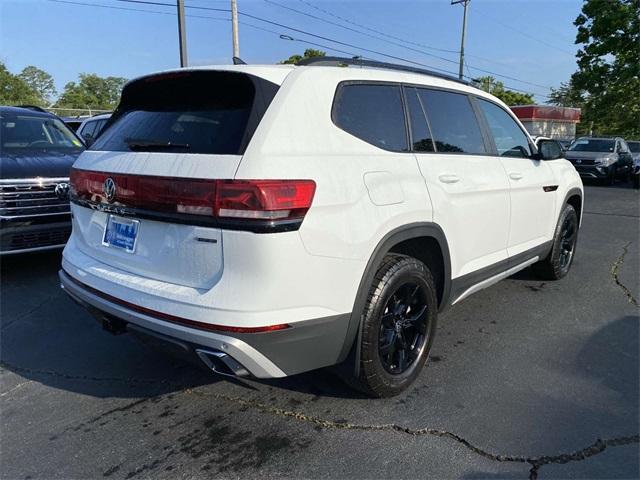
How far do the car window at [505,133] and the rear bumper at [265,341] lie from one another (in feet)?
7.61

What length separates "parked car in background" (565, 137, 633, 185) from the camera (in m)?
16.6

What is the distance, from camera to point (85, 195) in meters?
A: 2.82

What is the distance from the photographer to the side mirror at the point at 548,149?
4.29 m

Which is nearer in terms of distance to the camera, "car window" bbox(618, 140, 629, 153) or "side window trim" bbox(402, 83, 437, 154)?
"side window trim" bbox(402, 83, 437, 154)

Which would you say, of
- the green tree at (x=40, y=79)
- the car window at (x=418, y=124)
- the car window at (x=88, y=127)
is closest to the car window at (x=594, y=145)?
the car window at (x=88, y=127)

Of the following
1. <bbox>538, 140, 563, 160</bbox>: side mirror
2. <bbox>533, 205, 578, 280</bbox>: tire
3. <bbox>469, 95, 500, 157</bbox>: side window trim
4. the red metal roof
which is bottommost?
<bbox>533, 205, 578, 280</bbox>: tire

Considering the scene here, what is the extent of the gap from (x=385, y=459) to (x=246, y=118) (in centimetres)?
177

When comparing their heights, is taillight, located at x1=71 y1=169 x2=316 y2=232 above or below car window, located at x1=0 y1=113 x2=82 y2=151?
below

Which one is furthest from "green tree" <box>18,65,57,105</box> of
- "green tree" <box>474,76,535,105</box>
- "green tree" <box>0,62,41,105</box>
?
"green tree" <box>474,76,535,105</box>

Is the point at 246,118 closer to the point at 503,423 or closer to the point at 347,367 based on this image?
the point at 347,367

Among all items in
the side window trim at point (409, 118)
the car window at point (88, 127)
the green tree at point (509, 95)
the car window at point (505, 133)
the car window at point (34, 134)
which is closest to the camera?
the side window trim at point (409, 118)

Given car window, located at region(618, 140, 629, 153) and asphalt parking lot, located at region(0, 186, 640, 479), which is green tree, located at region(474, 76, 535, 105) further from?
asphalt parking lot, located at region(0, 186, 640, 479)

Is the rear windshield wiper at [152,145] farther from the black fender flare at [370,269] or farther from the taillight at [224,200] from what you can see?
the black fender flare at [370,269]

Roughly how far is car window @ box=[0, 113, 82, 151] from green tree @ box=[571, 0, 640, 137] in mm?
28506
